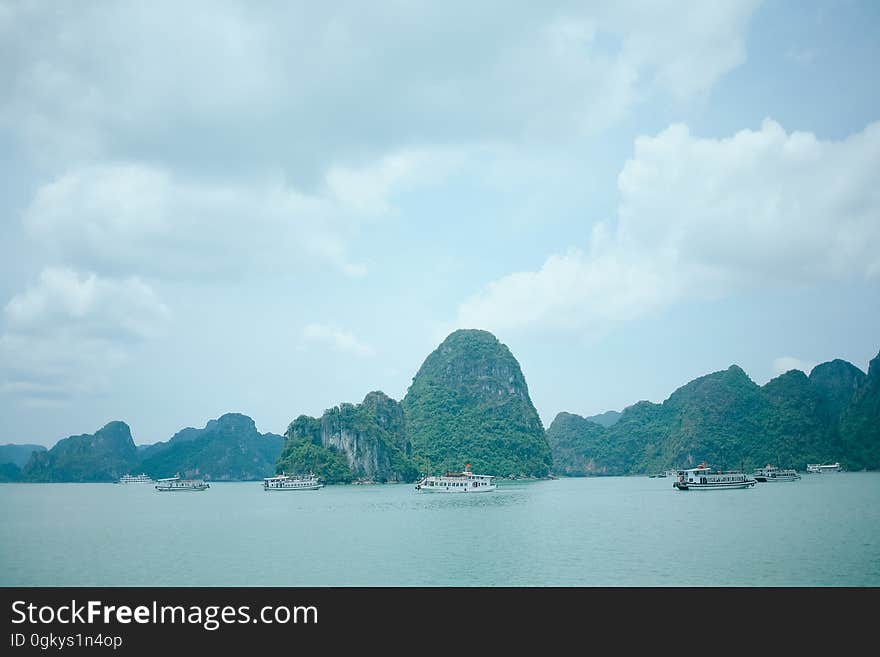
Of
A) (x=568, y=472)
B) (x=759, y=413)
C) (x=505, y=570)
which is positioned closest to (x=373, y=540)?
(x=505, y=570)

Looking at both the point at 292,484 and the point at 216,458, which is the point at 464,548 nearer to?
the point at 292,484

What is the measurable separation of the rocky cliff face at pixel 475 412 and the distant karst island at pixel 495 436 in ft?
0.96

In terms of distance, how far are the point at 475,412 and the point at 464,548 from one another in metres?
128

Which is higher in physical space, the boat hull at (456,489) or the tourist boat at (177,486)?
the tourist boat at (177,486)

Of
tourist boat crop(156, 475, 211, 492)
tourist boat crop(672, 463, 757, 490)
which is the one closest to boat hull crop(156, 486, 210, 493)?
tourist boat crop(156, 475, 211, 492)

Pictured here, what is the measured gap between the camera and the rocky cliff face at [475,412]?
141 m

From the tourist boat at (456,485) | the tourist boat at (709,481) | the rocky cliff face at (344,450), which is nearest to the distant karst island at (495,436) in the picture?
the rocky cliff face at (344,450)

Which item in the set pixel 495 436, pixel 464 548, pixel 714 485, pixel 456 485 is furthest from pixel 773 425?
pixel 464 548

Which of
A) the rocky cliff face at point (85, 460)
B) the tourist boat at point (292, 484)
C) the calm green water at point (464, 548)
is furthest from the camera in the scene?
the rocky cliff face at point (85, 460)

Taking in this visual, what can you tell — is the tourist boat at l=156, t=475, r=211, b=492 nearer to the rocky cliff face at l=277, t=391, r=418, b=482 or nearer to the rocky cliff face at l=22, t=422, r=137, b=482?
the rocky cliff face at l=277, t=391, r=418, b=482

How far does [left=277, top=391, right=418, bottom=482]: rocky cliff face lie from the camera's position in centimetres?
11262

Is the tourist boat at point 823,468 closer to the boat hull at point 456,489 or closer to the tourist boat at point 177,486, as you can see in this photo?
the boat hull at point 456,489

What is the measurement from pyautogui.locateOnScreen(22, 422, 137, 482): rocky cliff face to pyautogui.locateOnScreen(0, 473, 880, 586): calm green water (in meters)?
146
